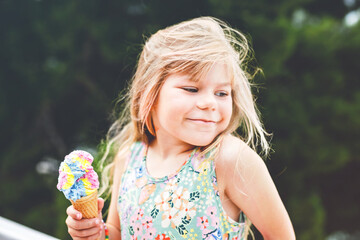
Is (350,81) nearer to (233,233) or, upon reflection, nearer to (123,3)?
(123,3)

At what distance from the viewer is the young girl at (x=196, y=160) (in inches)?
48.6

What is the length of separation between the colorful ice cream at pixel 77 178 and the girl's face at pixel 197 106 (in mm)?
271

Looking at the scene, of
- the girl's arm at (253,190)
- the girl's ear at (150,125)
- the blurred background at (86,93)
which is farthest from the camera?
the blurred background at (86,93)

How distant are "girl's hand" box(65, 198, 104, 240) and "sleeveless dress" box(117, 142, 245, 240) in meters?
A: 0.10

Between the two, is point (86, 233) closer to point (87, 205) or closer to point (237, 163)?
point (87, 205)

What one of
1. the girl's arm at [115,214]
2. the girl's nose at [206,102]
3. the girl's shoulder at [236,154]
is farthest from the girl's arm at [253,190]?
the girl's arm at [115,214]

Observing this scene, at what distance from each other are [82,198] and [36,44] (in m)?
5.67

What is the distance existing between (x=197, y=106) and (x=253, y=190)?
0.28 metres

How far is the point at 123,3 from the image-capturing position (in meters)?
6.31

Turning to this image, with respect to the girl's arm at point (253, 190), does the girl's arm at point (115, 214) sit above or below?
below

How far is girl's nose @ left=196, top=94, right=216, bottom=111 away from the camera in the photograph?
1254 millimetres

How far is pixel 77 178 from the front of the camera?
1304 millimetres

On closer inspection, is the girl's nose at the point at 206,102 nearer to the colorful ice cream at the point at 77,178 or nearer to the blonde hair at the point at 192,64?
the blonde hair at the point at 192,64

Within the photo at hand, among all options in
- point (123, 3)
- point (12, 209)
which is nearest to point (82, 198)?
point (123, 3)
